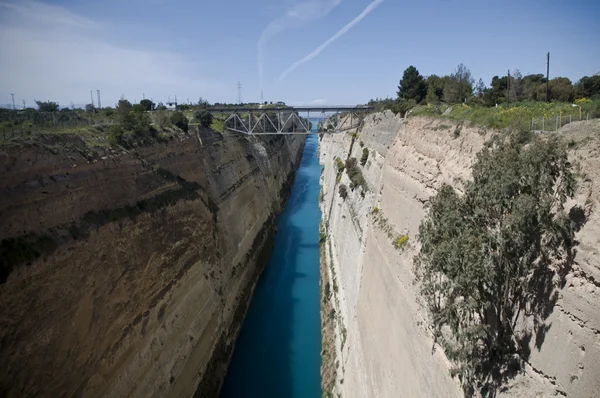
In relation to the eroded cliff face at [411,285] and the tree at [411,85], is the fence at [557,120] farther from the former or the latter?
the tree at [411,85]

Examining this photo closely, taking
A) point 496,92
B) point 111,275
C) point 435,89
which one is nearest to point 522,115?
point 111,275

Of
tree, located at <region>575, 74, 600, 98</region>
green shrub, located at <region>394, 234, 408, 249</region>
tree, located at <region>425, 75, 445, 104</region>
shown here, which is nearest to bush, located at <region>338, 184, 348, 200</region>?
tree, located at <region>425, 75, 445, 104</region>

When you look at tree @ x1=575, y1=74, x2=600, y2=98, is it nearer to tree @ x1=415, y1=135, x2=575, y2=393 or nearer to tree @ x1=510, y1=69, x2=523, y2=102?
tree @ x1=510, y1=69, x2=523, y2=102

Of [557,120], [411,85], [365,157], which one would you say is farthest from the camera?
[411,85]

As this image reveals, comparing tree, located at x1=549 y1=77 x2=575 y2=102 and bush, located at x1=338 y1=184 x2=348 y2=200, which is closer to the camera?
tree, located at x1=549 y1=77 x2=575 y2=102

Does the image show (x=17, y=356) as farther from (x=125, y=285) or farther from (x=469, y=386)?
(x=469, y=386)

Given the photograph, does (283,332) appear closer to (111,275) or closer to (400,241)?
(400,241)

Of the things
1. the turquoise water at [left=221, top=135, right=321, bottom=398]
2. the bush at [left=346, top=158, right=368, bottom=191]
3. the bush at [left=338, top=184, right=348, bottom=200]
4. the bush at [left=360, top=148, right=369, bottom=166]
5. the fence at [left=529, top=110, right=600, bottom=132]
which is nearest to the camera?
the fence at [left=529, top=110, right=600, bottom=132]
